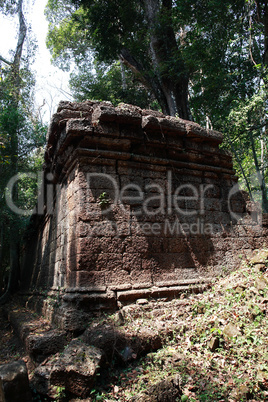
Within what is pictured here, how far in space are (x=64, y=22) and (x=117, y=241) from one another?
19.0 meters

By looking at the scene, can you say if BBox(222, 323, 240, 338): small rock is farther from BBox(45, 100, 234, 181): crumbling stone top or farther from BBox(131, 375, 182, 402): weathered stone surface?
BBox(45, 100, 234, 181): crumbling stone top

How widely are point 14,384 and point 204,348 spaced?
73.5 inches

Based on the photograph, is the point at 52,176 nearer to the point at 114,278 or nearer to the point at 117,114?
the point at 117,114

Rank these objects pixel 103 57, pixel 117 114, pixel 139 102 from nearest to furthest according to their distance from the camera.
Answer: pixel 117 114 < pixel 103 57 < pixel 139 102

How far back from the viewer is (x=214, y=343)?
3023 mm

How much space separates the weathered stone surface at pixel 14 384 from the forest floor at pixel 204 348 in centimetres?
34

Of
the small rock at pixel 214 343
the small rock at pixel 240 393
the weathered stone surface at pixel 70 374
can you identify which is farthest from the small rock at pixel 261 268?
the weathered stone surface at pixel 70 374

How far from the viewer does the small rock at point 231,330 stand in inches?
122

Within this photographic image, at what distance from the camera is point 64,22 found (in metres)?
18.4

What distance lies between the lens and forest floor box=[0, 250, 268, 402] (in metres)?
2.52

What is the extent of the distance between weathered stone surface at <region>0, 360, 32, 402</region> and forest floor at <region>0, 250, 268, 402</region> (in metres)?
0.34

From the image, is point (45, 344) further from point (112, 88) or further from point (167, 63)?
point (112, 88)

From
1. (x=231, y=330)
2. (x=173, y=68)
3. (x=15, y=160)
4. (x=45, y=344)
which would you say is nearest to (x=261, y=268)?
(x=231, y=330)

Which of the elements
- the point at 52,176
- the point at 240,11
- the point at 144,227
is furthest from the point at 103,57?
the point at 144,227
